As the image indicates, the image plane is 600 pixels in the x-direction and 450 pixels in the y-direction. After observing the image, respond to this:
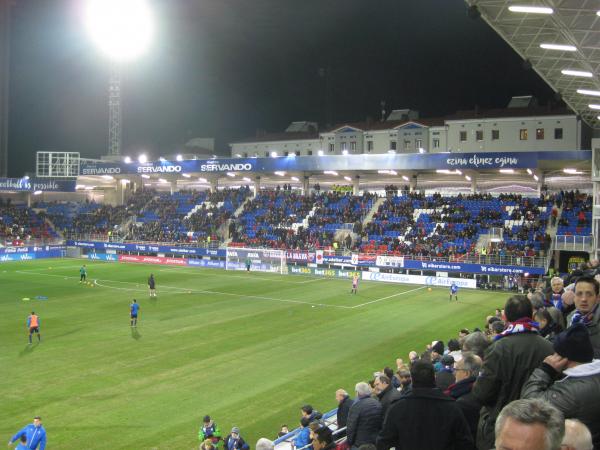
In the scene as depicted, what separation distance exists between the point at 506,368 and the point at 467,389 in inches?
21.3

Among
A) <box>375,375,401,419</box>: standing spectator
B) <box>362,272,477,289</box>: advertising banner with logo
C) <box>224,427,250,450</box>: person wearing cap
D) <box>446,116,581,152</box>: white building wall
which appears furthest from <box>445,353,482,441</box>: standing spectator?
<box>446,116,581,152</box>: white building wall

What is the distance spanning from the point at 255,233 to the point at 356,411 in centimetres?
4820

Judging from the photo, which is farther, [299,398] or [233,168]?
[233,168]

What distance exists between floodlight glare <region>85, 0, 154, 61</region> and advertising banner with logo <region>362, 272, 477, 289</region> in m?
38.0

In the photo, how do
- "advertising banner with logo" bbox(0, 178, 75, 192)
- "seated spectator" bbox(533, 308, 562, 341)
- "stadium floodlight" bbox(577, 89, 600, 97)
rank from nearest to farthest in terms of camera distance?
"seated spectator" bbox(533, 308, 562, 341), "stadium floodlight" bbox(577, 89, 600, 97), "advertising banner with logo" bbox(0, 178, 75, 192)

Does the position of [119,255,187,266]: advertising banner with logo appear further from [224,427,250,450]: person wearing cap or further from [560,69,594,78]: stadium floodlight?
[224,427,250,450]: person wearing cap

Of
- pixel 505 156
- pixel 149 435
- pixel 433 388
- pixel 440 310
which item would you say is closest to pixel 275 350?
pixel 149 435

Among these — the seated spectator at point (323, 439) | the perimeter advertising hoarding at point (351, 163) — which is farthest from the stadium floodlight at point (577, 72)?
the perimeter advertising hoarding at point (351, 163)

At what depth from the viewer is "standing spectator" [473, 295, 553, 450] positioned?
16.1 ft

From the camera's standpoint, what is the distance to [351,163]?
5341cm

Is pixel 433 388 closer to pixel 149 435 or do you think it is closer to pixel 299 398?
pixel 149 435

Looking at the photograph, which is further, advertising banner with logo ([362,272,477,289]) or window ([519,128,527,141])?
window ([519,128,527,141])

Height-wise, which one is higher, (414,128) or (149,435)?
(414,128)

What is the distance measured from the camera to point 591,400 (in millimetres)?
3707
